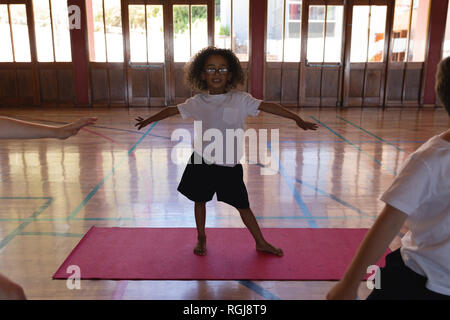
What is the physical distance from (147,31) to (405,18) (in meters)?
Answer: 5.95

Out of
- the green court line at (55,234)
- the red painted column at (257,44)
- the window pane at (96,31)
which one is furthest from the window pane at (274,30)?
the green court line at (55,234)

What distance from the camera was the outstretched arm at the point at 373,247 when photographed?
922 millimetres

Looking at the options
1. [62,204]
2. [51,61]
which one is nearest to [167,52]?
[51,61]

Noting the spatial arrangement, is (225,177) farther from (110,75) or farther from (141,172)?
(110,75)

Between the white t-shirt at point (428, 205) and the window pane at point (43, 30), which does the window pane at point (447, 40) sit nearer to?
the window pane at point (43, 30)

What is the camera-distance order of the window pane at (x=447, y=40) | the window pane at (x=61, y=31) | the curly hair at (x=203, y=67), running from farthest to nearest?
the window pane at (x=447, y=40), the window pane at (x=61, y=31), the curly hair at (x=203, y=67)

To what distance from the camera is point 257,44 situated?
942 centimetres

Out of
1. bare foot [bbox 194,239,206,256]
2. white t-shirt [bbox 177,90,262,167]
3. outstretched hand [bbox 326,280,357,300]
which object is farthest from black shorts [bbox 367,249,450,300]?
bare foot [bbox 194,239,206,256]

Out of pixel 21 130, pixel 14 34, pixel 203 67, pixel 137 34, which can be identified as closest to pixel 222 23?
pixel 137 34

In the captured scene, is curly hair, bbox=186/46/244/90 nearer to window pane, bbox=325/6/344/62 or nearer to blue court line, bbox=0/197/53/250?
blue court line, bbox=0/197/53/250

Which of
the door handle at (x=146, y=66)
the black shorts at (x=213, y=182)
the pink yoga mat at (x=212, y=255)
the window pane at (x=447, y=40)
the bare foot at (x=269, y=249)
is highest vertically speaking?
the window pane at (x=447, y=40)

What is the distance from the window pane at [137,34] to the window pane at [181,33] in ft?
Result: 2.37

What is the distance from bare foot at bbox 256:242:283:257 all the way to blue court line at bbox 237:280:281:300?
33 cm

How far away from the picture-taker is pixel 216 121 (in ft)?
7.13
